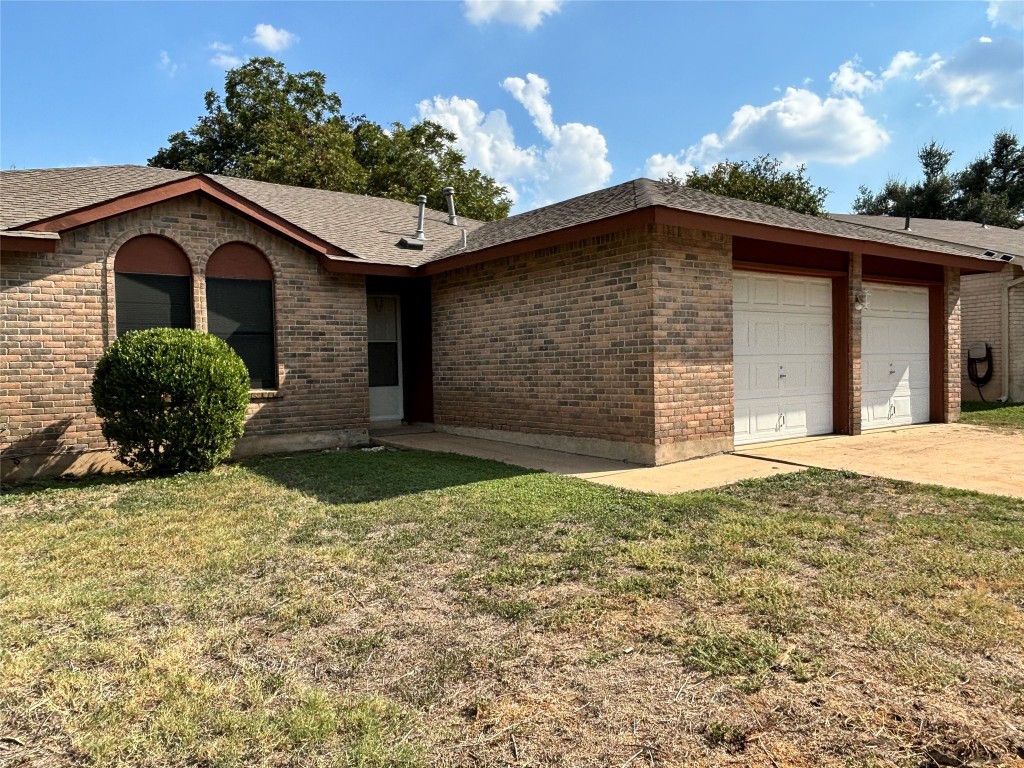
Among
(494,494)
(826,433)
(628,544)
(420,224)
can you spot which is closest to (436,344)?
(420,224)

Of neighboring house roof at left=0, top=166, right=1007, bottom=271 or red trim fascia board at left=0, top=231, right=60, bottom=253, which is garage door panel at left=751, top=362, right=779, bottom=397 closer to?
neighboring house roof at left=0, top=166, right=1007, bottom=271

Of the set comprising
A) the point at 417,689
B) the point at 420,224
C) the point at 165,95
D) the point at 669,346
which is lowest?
the point at 417,689

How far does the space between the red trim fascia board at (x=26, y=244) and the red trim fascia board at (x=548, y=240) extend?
5.00m

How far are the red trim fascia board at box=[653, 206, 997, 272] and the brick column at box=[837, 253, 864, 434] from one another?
1.08 ft

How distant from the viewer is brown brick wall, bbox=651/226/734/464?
7.72m

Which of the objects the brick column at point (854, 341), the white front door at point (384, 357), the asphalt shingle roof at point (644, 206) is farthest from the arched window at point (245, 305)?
the brick column at point (854, 341)

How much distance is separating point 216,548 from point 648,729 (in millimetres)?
3586

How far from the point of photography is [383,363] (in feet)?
39.8

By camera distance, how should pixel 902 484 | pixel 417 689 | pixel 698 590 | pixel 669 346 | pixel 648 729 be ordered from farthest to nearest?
pixel 669 346 → pixel 902 484 → pixel 698 590 → pixel 417 689 → pixel 648 729

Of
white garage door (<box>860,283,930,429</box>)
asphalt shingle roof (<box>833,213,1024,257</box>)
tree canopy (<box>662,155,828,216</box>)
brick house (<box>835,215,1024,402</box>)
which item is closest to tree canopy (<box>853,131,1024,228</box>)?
tree canopy (<box>662,155,828,216</box>)

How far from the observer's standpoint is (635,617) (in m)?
3.40

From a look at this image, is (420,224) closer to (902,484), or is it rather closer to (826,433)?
(826,433)

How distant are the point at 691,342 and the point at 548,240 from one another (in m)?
2.30

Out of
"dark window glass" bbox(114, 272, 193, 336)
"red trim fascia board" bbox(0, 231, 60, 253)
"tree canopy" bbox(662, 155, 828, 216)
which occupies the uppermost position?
"tree canopy" bbox(662, 155, 828, 216)
